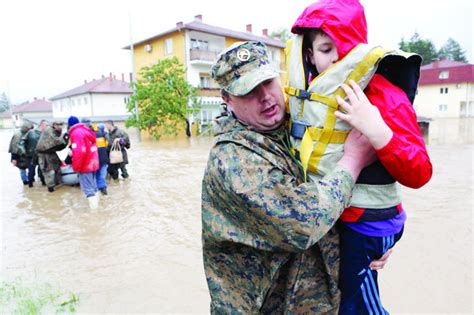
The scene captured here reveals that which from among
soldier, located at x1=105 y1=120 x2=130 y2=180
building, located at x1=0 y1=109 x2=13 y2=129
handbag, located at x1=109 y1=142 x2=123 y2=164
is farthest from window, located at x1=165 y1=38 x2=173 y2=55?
building, located at x1=0 y1=109 x2=13 y2=129

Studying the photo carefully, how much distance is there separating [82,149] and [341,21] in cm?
650

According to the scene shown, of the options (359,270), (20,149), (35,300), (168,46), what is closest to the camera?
(359,270)

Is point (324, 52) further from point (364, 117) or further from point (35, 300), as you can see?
point (35, 300)

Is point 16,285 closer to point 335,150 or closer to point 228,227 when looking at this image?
point 228,227

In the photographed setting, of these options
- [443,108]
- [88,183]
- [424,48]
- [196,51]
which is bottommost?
[88,183]

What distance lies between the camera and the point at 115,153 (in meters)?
9.26

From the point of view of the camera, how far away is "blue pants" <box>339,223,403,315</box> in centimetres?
144

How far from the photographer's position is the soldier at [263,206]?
125cm

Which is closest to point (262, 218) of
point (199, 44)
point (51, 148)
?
point (51, 148)

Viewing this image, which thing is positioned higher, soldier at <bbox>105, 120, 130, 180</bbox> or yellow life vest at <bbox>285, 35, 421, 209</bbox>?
yellow life vest at <bbox>285, 35, 421, 209</bbox>

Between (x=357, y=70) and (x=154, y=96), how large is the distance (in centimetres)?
2199

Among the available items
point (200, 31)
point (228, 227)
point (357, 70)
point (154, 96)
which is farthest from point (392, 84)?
point (200, 31)

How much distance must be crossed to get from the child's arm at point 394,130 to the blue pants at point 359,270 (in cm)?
29

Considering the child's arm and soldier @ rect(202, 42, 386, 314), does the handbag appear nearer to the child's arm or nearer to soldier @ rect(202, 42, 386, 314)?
soldier @ rect(202, 42, 386, 314)
